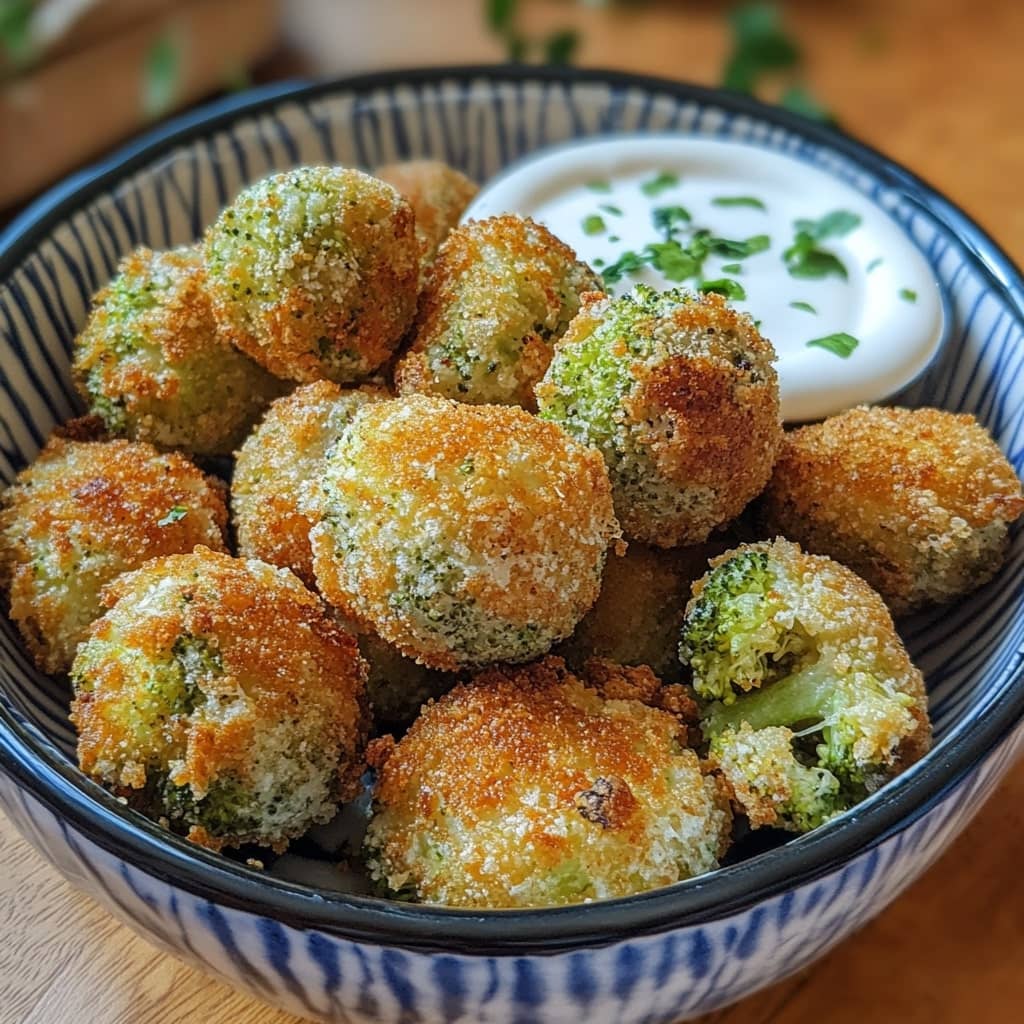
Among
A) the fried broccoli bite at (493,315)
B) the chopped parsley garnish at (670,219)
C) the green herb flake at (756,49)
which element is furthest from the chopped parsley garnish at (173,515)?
the green herb flake at (756,49)

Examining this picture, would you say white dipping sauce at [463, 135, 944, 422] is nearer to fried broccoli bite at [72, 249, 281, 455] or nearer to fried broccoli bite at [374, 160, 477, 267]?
fried broccoli bite at [374, 160, 477, 267]

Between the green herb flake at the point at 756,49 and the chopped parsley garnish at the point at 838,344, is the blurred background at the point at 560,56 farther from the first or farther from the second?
the chopped parsley garnish at the point at 838,344

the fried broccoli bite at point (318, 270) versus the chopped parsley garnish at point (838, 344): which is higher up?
the fried broccoli bite at point (318, 270)

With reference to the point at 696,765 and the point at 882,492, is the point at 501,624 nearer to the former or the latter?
the point at 696,765

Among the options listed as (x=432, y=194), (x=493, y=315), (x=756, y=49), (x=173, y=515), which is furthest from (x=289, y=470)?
(x=756, y=49)

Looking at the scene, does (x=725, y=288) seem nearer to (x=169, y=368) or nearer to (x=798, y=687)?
(x=798, y=687)

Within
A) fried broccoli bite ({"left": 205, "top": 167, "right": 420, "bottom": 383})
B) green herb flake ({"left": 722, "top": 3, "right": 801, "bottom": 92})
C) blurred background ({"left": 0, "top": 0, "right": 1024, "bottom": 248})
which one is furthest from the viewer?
green herb flake ({"left": 722, "top": 3, "right": 801, "bottom": 92})

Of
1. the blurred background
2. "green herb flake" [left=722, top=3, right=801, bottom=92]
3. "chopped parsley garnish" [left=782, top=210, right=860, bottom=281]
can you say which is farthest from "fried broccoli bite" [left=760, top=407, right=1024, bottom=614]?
"green herb flake" [left=722, top=3, right=801, bottom=92]
